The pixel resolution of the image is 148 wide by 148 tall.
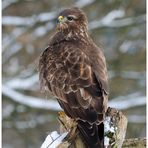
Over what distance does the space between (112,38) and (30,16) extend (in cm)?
165

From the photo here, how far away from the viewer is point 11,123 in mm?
13828

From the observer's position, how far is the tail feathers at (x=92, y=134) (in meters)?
4.69

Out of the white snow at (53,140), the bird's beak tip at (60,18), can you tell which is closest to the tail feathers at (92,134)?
the white snow at (53,140)

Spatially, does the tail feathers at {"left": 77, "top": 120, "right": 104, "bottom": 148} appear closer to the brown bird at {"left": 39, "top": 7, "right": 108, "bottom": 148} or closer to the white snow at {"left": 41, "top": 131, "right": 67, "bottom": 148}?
the brown bird at {"left": 39, "top": 7, "right": 108, "bottom": 148}

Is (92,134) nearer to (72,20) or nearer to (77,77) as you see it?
(77,77)

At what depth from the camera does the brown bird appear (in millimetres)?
4973

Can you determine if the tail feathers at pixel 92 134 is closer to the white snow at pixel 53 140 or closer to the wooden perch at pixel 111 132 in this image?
the wooden perch at pixel 111 132

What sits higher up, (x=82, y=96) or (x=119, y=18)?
(x=119, y=18)

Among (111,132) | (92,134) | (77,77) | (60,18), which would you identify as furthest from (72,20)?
(111,132)

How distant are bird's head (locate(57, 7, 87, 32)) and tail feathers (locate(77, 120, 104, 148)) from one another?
1317mm

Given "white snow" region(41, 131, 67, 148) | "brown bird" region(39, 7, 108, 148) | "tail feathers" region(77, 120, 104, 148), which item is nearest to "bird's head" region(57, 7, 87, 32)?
"brown bird" region(39, 7, 108, 148)

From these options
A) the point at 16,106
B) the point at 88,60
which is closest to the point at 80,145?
the point at 88,60

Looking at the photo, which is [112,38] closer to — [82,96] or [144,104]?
[144,104]

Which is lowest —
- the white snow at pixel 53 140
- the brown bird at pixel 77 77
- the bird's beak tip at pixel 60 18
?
the white snow at pixel 53 140
